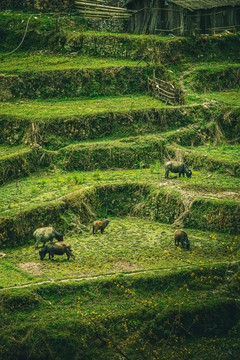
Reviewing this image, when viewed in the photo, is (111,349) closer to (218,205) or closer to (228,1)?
(218,205)

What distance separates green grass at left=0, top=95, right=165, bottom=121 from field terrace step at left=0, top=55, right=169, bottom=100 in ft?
1.57

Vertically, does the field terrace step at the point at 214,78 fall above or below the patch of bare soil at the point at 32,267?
above

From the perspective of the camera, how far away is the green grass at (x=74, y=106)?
31094mm

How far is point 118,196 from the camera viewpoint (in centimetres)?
2662

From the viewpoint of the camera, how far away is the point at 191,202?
24.7 meters

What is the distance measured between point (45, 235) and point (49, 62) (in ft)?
49.2

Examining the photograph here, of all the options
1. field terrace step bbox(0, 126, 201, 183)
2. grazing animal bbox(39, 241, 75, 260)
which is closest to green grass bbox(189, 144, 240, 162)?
field terrace step bbox(0, 126, 201, 183)

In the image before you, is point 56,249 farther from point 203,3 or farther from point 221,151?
point 203,3

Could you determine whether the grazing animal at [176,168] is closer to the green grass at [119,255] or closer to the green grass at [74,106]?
the green grass at [119,255]

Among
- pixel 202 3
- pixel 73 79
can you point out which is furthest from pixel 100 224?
pixel 202 3

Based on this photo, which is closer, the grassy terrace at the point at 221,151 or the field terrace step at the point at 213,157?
the field terrace step at the point at 213,157

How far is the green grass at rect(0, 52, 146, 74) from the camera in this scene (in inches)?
1351

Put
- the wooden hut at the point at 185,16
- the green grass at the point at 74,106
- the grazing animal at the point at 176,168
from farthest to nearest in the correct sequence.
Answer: the wooden hut at the point at 185,16 < the green grass at the point at 74,106 < the grazing animal at the point at 176,168

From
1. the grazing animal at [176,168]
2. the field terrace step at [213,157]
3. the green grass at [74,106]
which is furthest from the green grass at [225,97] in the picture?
the grazing animal at [176,168]
